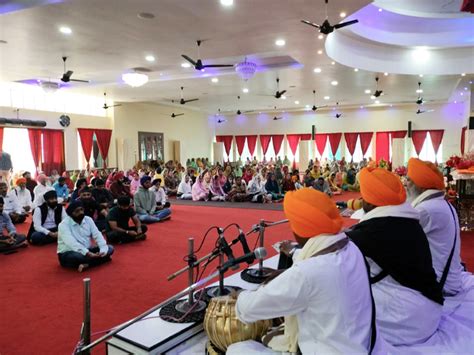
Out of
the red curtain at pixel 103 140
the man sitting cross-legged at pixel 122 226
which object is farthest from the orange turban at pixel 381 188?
the red curtain at pixel 103 140

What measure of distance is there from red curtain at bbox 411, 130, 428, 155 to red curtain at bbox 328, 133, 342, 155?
11.0 ft

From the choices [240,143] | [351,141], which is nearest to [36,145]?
[240,143]

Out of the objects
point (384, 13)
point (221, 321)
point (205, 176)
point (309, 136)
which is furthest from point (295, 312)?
point (309, 136)

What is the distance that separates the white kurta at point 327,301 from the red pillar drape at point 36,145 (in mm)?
12681

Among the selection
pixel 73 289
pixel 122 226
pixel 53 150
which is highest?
pixel 53 150

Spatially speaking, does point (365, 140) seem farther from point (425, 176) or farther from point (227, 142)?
point (425, 176)

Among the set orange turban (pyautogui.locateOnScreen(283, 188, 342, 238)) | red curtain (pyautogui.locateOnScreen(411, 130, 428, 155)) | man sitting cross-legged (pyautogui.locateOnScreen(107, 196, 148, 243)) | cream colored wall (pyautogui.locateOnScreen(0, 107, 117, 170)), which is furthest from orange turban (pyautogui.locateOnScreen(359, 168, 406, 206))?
red curtain (pyautogui.locateOnScreen(411, 130, 428, 155))

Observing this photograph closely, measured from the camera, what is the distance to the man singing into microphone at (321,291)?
4.91 ft

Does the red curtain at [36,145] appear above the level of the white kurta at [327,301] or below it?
above

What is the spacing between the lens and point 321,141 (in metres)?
19.3

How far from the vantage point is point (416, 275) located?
1980mm

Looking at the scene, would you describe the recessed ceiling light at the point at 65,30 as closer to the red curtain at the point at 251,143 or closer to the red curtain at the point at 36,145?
the red curtain at the point at 36,145

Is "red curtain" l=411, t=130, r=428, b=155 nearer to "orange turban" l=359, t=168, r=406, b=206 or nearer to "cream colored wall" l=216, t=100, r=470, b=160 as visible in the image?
"cream colored wall" l=216, t=100, r=470, b=160

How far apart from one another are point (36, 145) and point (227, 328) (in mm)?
12331
